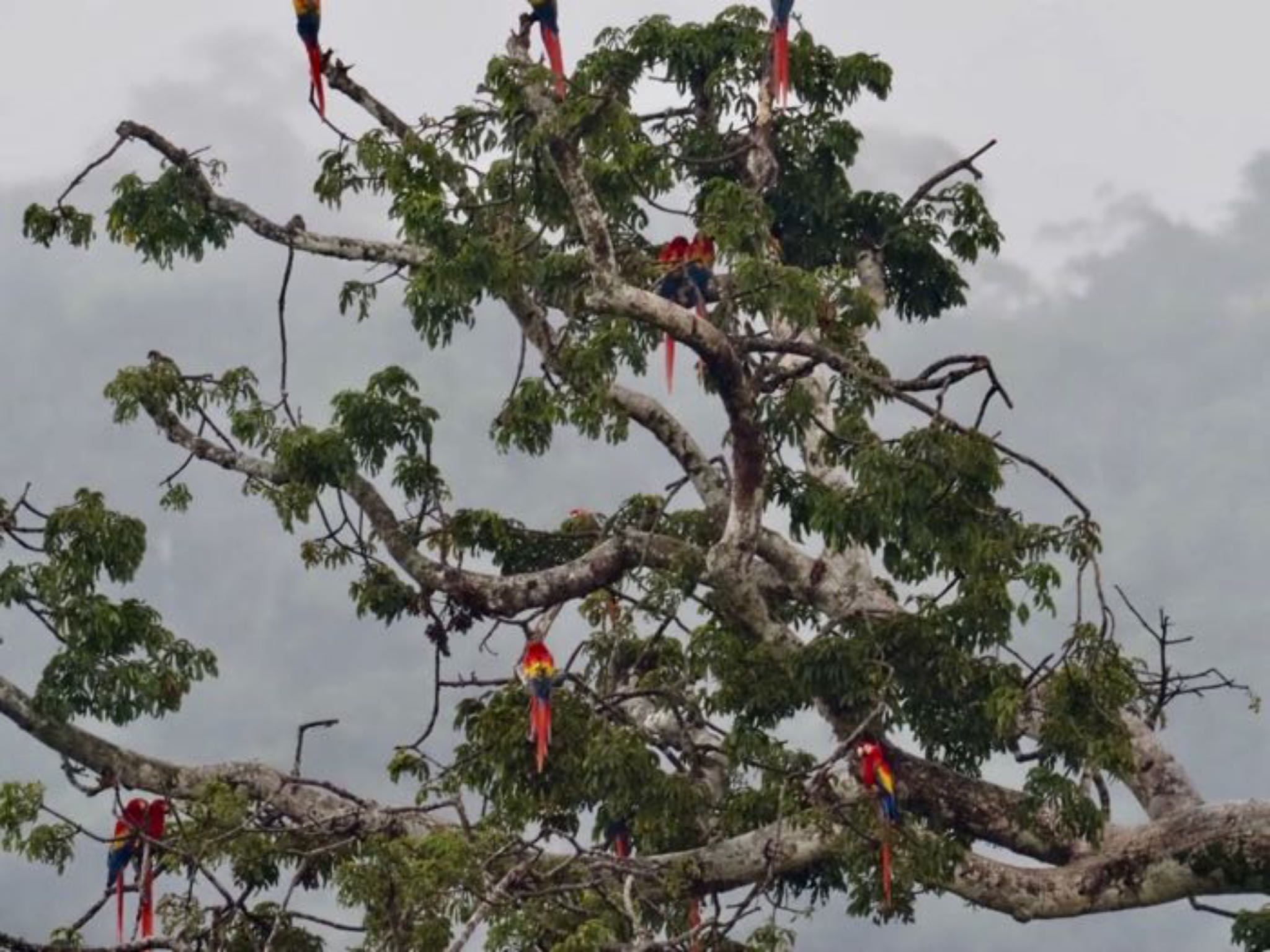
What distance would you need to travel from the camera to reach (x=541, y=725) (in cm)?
1502

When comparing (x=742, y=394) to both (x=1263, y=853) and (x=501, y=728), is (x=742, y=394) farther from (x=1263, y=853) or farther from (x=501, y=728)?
(x=1263, y=853)

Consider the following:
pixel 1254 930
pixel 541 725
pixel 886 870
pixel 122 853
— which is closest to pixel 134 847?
pixel 122 853

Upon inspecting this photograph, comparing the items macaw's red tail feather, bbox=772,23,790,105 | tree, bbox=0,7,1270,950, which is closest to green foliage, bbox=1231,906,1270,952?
tree, bbox=0,7,1270,950

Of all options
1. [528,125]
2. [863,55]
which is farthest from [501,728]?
[863,55]

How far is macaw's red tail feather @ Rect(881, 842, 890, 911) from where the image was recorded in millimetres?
14271

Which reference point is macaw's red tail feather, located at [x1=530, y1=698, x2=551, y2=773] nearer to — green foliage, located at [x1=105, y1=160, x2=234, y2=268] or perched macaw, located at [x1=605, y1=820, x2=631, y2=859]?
perched macaw, located at [x1=605, y1=820, x2=631, y2=859]

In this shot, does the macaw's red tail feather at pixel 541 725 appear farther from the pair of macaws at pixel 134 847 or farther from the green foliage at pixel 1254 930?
the green foliage at pixel 1254 930

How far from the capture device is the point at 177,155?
56.0 feet

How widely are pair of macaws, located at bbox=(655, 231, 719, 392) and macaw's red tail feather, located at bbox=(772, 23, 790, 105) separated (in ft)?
4.77

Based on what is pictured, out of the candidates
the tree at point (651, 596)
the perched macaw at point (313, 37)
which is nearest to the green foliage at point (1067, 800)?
the tree at point (651, 596)

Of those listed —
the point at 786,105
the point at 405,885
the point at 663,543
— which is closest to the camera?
the point at 405,885

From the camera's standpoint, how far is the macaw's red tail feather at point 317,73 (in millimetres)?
16984

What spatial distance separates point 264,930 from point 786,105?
7.45 meters

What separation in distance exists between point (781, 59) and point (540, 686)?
5.20m
